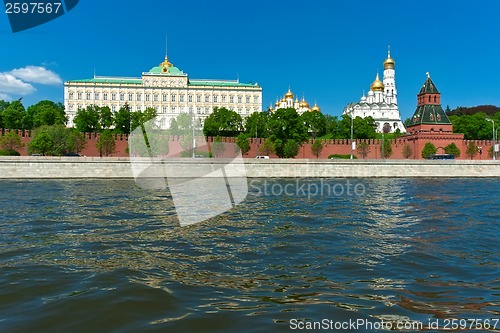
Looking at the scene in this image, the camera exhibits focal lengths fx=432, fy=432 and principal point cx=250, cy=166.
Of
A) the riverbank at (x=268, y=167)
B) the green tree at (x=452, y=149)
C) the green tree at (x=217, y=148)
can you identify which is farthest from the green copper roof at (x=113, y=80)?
the green tree at (x=452, y=149)

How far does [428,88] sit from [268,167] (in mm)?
32349

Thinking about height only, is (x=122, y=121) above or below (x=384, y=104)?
below

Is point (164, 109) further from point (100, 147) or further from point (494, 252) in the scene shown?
point (494, 252)

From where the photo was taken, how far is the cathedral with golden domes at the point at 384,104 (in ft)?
307

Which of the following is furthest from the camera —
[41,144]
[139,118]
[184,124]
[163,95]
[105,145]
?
[163,95]

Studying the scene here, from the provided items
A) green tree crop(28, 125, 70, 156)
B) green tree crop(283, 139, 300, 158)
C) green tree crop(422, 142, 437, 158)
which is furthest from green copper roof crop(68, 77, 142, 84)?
green tree crop(422, 142, 437, 158)

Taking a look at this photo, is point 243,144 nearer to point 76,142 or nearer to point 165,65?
point 76,142

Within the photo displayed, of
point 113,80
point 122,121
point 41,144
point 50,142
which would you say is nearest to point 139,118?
point 122,121

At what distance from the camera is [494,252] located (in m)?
8.44

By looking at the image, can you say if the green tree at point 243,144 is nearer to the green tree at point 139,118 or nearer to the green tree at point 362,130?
the green tree at point 139,118

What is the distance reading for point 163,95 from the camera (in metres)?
90.4

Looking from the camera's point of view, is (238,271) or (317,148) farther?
(317,148)

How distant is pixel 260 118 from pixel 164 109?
3717 centimetres

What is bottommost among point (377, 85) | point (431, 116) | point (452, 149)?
point (452, 149)
